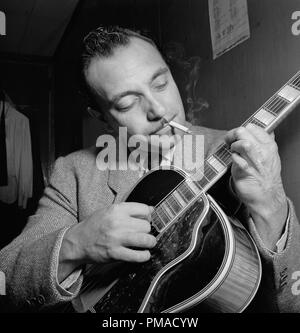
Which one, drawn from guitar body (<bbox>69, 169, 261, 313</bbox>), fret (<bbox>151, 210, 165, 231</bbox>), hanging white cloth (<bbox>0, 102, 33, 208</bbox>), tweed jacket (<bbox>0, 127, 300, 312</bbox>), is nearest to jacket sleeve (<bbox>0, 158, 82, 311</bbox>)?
tweed jacket (<bbox>0, 127, 300, 312</bbox>)

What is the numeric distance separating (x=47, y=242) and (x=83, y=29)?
5.02ft

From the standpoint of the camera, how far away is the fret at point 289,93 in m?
0.65

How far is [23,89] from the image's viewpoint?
2646 mm

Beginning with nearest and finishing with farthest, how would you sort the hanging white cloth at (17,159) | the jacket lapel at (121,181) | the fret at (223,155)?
the fret at (223,155) < the jacket lapel at (121,181) < the hanging white cloth at (17,159)

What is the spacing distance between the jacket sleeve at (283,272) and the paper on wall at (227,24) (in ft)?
1.81

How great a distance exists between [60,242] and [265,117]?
526 mm

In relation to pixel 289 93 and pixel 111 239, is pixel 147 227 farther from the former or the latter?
pixel 289 93

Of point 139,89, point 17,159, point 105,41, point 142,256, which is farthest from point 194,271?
point 17,159

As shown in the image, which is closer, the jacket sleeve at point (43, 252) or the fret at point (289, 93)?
the fret at point (289, 93)

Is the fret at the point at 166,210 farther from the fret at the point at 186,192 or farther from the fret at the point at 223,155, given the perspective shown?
the fret at the point at 223,155

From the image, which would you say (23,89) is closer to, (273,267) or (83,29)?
(83,29)

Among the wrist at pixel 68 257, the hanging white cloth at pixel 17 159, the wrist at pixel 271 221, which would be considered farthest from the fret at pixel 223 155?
the hanging white cloth at pixel 17 159

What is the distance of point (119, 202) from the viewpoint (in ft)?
2.93

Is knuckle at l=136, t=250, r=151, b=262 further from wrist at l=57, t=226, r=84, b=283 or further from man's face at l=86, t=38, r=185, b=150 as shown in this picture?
man's face at l=86, t=38, r=185, b=150
